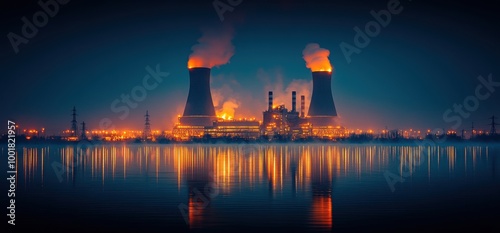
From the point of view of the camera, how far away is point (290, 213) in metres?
12.1

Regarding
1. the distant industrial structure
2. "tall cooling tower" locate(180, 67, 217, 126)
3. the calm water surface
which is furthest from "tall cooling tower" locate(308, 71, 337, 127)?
the calm water surface

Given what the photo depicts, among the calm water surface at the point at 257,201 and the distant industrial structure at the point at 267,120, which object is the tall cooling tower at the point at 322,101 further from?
the calm water surface at the point at 257,201

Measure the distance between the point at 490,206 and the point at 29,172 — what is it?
15472 millimetres

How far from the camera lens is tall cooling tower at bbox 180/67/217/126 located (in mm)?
68125

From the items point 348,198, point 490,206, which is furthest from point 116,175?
point 490,206

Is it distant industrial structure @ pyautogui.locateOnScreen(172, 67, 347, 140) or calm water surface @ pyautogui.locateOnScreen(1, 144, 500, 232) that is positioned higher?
distant industrial structure @ pyautogui.locateOnScreen(172, 67, 347, 140)

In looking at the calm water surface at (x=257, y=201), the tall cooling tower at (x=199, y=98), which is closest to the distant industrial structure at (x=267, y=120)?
the tall cooling tower at (x=199, y=98)

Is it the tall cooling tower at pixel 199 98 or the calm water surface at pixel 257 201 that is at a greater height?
the tall cooling tower at pixel 199 98

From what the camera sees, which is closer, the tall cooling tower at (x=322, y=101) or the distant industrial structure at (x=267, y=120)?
the distant industrial structure at (x=267, y=120)

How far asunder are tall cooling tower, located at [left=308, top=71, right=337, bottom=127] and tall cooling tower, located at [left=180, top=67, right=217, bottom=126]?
1209 centimetres

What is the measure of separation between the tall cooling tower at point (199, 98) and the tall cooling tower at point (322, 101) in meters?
12.1

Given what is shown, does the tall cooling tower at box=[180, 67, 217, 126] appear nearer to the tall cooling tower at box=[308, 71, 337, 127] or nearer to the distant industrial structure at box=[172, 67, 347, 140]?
the distant industrial structure at box=[172, 67, 347, 140]

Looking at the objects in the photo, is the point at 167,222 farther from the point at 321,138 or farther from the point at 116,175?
the point at 321,138

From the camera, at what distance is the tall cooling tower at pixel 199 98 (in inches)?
2682
